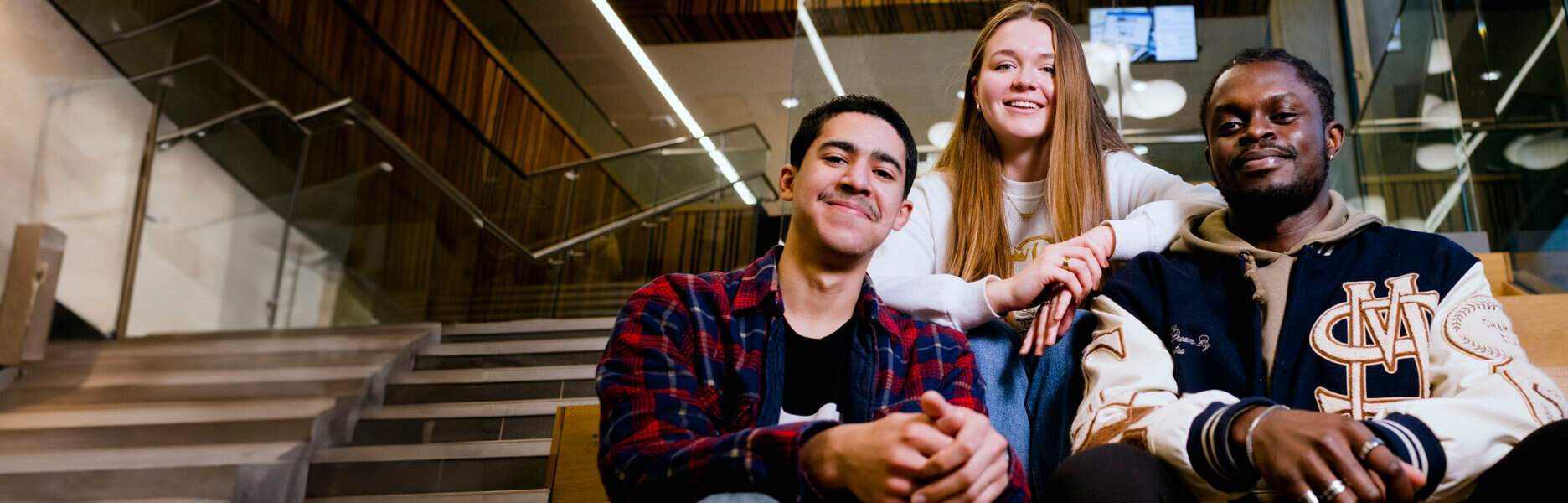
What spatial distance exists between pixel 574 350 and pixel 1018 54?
9.70 ft

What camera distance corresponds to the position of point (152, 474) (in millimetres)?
3559

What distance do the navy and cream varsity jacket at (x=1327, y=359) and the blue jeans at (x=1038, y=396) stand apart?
92 mm

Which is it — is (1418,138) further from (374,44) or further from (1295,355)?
(374,44)

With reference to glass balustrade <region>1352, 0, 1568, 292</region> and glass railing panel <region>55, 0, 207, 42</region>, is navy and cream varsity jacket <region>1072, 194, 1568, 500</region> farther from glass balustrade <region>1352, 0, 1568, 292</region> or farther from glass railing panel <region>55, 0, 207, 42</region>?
glass railing panel <region>55, 0, 207, 42</region>

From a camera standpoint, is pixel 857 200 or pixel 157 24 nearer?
pixel 857 200

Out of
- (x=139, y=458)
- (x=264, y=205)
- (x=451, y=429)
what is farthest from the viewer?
(x=264, y=205)

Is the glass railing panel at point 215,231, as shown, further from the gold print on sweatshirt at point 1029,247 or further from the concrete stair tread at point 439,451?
the gold print on sweatshirt at point 1029,247

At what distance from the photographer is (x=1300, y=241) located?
174 cm

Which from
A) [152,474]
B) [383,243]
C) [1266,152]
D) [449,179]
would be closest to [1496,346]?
[1266,152]

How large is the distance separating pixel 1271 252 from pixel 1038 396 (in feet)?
1.37

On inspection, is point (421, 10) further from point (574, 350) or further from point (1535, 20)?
point (1535, 20)

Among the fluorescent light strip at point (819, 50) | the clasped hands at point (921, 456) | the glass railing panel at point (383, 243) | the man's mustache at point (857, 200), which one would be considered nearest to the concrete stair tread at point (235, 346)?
the glass railing panel at point (383, 243)

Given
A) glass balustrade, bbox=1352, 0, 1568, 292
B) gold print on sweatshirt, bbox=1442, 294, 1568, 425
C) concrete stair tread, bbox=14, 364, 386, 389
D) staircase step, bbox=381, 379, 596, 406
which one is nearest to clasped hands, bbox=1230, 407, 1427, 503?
gold print on sweatshirt, bbox=1442, 294, 1568, 425

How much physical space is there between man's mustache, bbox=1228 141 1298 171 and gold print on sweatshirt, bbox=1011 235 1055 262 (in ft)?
1.90
